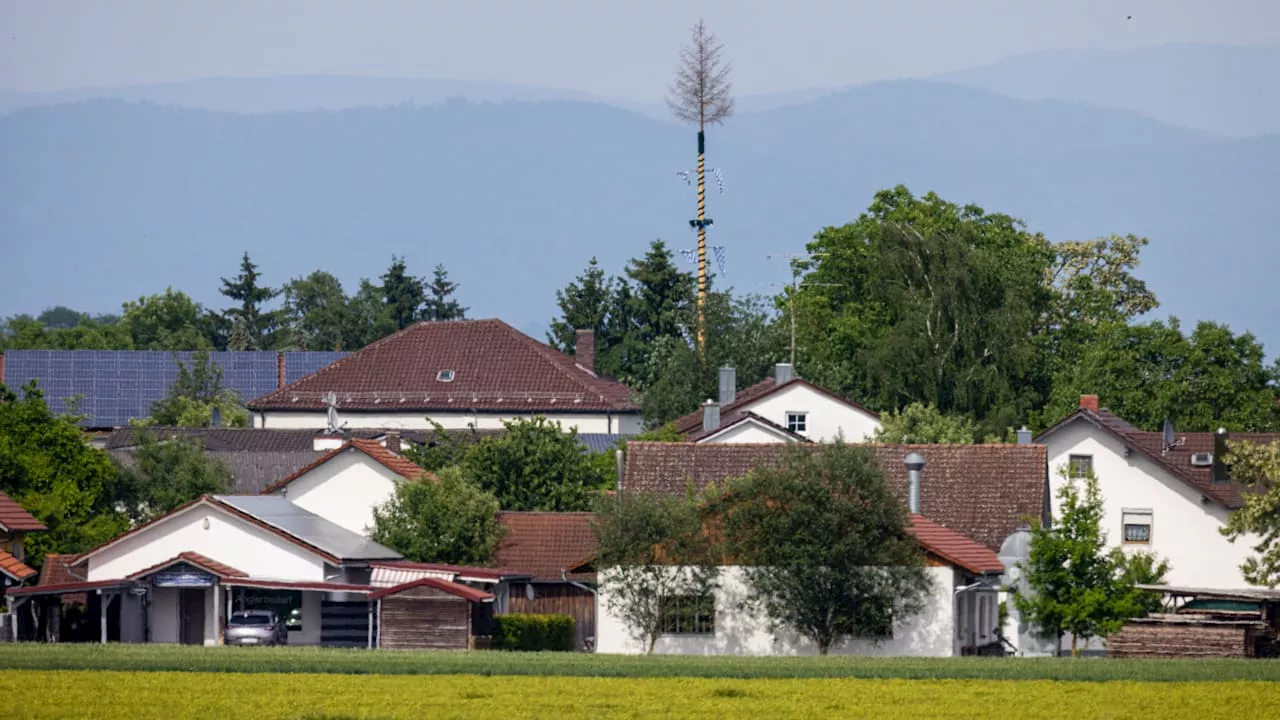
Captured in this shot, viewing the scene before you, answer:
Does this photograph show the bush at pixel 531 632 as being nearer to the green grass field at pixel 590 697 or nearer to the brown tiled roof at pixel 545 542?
the brown tiled roof at pixel 545 542

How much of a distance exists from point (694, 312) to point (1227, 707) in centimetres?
7468

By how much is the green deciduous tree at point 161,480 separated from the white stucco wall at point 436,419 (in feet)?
104

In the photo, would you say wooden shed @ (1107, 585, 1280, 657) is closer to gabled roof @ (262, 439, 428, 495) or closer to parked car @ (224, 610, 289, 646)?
parked car @ (224, 610, 289, 646)

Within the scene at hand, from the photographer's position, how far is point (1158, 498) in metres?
74.7


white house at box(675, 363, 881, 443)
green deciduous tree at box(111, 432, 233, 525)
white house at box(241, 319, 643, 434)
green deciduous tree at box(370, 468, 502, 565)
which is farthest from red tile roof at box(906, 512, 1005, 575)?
white house at box(241, 319, 643, 434)

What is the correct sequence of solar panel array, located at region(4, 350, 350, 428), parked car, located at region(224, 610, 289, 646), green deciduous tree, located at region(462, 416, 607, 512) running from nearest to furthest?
parked car, located at region(224, 610, 289, 646)
green deciduous tree, located at region(462, 416, 607, 512)
solar panel array, located at region(4, 350, 350, 428)

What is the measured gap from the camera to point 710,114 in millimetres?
108125

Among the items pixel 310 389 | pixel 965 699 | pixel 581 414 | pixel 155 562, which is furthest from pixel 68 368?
pixel 965 699

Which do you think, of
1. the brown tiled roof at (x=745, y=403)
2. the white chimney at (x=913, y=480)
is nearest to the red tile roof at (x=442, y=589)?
the white chimney at (x=913, y=480)

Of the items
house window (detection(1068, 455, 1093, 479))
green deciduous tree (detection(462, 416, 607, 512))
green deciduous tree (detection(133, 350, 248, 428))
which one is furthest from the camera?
green deciduous tree (detection(133, 350, 248, 428))

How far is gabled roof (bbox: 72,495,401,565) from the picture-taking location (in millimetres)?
56906

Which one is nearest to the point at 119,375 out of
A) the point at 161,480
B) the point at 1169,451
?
the point at 161,480

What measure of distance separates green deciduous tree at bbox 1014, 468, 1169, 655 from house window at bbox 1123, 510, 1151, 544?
22664 mm

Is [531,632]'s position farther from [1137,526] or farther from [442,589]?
[1137,526]
